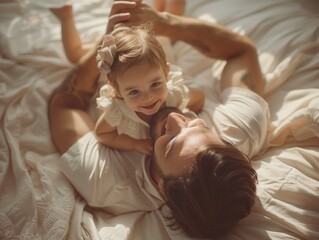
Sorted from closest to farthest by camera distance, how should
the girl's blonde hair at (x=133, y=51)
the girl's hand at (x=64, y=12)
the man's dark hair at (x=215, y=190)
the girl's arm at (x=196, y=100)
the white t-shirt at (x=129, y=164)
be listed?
the man's dark hair at (x=215, y=190) < the girl's blonde hair at (x=133, y=51) < the white t-shirt at (x=129, y=164) < the girl's arm at (x=196, y=100) < the girl's hand at (x=64, y=12)

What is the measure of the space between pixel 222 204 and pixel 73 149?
59 centimetres

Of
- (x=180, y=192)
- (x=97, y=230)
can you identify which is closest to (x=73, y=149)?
(x=97, y=230)

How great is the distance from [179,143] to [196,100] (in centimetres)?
36

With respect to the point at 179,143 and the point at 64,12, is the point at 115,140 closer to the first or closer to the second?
the point at 179,143

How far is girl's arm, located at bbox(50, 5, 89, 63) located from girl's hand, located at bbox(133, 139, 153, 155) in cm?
55

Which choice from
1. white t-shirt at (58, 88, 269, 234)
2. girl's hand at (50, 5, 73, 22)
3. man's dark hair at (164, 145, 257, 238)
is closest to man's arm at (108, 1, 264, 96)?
white t-shirt at (58, 88, 269, 234)

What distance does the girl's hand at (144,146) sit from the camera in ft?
3.89

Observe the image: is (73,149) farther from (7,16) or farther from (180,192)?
(7,16)

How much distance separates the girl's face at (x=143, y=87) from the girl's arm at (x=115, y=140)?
12cm

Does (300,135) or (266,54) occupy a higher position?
(266,54)

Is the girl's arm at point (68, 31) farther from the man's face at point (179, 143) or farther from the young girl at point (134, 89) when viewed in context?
the man's face at point (179, 143)

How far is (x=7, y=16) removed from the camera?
1.72m

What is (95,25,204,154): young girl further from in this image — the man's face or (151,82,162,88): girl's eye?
the man's face

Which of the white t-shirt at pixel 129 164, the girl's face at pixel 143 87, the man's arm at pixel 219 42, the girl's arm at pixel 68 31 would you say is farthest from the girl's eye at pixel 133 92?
Answer: the girl's arm at pixel 68 31
